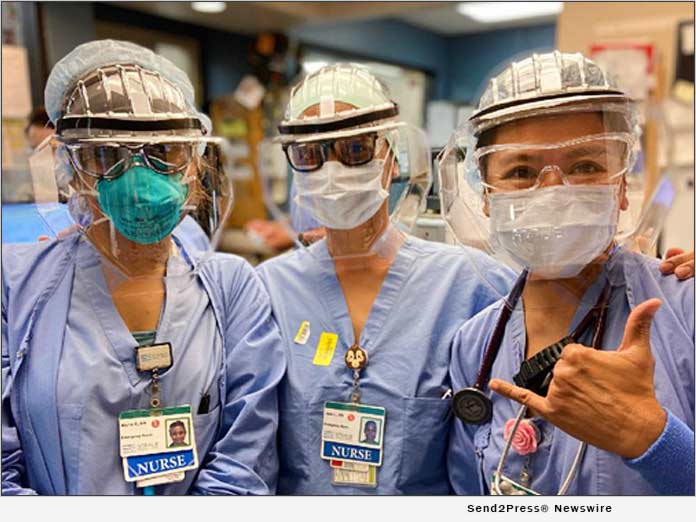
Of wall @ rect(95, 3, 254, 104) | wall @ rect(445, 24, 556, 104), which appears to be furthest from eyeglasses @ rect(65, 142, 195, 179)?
wall @ rect(445, 24, 556, 104)

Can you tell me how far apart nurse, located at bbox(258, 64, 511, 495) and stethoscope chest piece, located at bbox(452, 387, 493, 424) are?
0.35 feet

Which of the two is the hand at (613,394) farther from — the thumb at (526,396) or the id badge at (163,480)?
the id badge at (163,480)

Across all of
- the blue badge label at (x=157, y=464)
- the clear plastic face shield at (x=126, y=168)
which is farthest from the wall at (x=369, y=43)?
the blue badge label at (x=157, y=464)

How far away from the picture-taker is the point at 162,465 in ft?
3.70

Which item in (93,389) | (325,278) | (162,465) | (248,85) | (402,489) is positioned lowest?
(402,489)

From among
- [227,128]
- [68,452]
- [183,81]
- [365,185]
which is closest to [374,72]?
[365,185]

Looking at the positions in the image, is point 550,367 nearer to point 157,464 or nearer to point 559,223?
point 559,223

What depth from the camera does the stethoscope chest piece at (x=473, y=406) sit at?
1.13m

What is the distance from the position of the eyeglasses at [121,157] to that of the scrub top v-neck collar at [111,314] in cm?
16

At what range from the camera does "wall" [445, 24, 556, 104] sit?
526cm

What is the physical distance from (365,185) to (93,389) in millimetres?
640

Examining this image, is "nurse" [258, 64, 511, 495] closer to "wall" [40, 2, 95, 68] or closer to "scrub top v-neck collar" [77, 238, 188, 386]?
"scrub top v-neck collar" [77, 238, 188, 386]

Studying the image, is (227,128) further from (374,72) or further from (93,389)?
(93,389)

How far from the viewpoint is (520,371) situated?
1.02 meters
